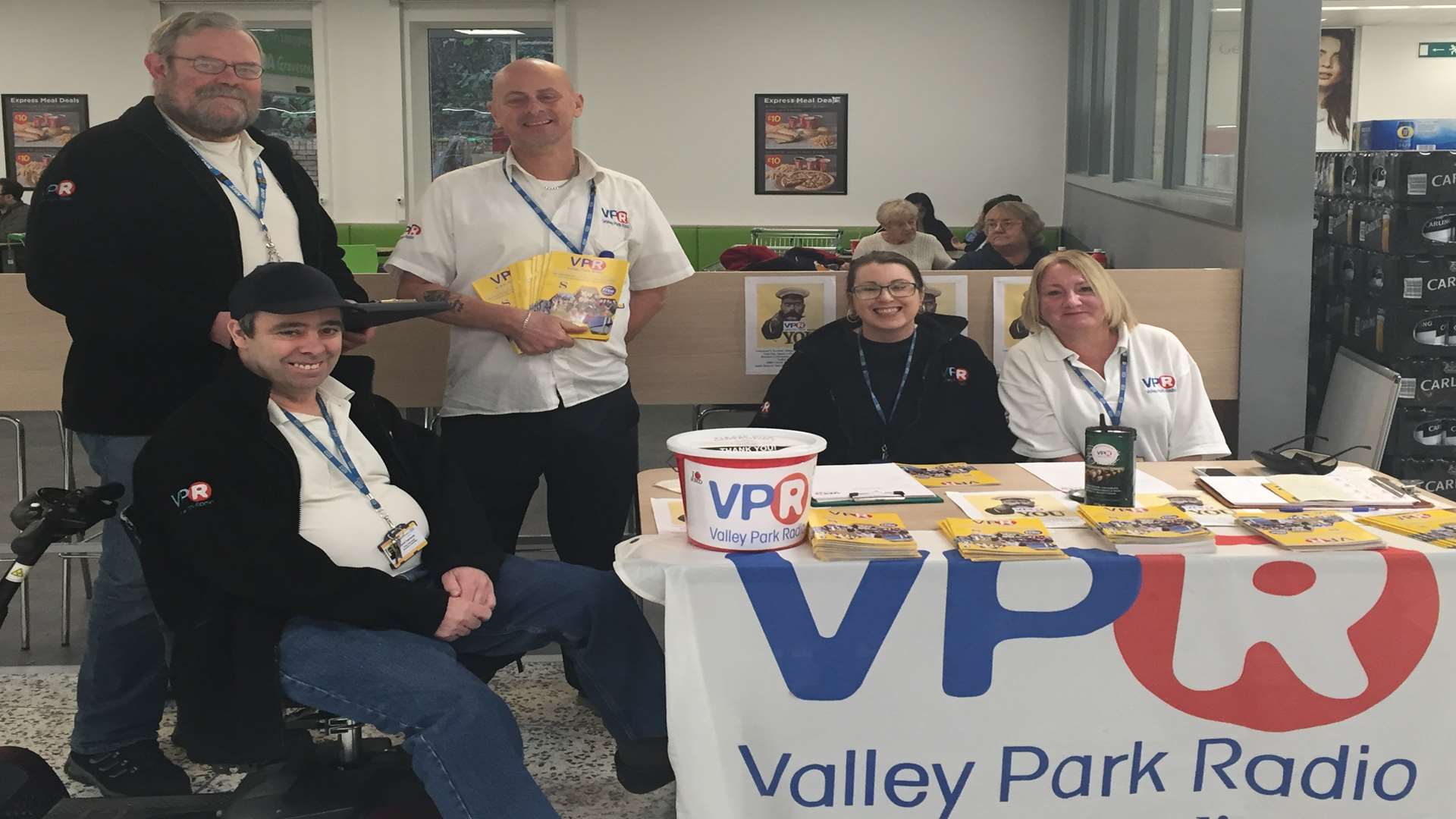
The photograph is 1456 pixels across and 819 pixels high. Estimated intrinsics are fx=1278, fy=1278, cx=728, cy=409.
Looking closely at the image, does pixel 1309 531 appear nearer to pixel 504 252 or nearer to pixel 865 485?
pixel 865 485

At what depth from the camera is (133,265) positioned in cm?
246

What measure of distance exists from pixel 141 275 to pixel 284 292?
1.65 ft

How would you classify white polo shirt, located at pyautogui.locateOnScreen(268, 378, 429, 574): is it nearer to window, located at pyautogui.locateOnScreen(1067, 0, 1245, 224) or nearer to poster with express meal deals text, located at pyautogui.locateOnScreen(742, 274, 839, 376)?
poster with express meal deals text, located at pyautogui.locateOnScreen(742, 274, 839, 376)

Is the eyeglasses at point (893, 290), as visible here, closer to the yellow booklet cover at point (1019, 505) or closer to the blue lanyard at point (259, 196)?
the yellow booklet cover at point (1019, 505)

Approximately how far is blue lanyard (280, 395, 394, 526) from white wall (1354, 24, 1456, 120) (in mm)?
10339

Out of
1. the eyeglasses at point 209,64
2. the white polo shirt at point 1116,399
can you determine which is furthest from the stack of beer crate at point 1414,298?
the eyeglasses at point 209,64

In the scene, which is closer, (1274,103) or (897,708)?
(897,708)

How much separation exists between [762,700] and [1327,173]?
3.21 meters

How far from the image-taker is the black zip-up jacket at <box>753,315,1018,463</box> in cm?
305

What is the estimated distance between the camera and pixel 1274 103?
3.51 metres

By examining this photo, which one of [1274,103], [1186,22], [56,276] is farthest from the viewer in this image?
[1186,22]

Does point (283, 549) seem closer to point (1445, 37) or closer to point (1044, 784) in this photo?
point (1044, 784)

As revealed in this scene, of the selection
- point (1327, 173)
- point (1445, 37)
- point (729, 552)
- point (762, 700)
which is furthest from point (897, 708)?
point (1445, 37)

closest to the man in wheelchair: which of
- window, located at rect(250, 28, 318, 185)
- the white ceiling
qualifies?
window, located at rect(250, 28, 318, 185)
